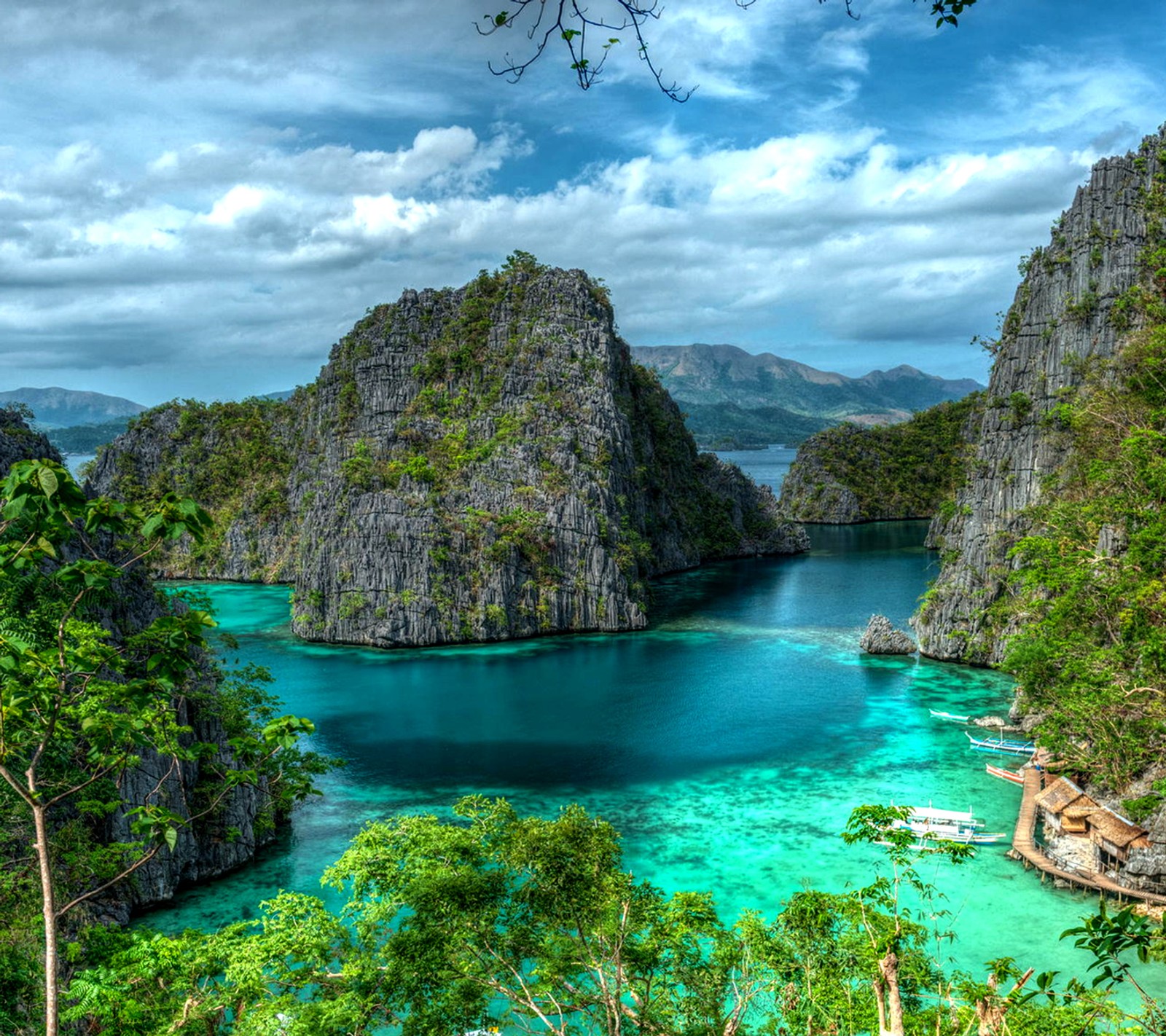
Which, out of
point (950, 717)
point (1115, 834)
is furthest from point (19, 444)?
point (950, 717)

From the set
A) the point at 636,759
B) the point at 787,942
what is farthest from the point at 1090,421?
the point at 787,942

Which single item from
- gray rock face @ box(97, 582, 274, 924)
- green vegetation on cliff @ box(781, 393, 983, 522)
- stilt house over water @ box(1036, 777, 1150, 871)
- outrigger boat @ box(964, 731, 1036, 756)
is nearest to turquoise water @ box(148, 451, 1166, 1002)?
gray rock face @ box(97, 582, 274, 924)

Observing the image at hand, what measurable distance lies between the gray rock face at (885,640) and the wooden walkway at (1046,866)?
22126 mm

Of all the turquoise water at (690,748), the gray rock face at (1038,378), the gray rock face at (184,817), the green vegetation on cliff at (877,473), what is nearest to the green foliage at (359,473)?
the turquoise water at (690,748)

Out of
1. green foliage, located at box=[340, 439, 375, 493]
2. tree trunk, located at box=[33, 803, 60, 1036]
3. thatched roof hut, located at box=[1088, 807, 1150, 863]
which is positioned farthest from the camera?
green foliage, located at box=[340, 439, 375, 493]

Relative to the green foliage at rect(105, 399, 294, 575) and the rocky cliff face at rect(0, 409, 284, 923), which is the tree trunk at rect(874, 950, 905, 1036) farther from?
the green foliage at rect(105, 399, 294, 575)

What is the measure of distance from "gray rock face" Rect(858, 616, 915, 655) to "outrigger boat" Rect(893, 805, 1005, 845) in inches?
968

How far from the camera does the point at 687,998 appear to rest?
44.8 feet

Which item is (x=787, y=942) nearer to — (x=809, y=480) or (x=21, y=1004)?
(x=21, y=1004)

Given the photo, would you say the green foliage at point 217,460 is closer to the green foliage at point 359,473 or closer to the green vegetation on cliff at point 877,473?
the green foliage at point 359,473

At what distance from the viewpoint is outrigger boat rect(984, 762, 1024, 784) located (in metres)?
33.6

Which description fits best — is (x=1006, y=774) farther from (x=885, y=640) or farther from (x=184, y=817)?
(x=184, y=817)

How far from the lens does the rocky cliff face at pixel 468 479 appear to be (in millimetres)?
61406

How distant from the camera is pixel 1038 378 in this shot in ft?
176
